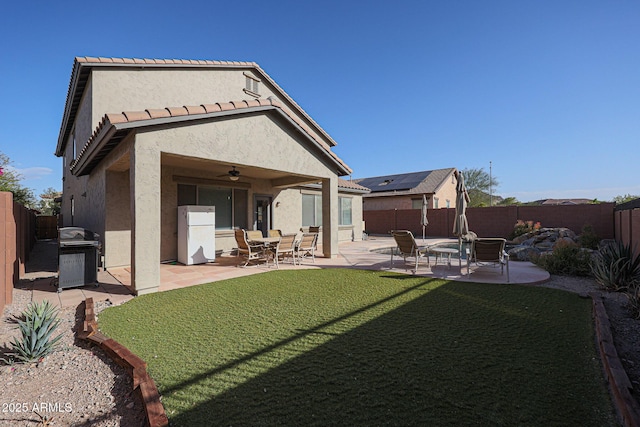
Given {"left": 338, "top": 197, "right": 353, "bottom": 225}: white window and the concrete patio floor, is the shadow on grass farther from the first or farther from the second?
{"left": 338, "top": 197, "right": 353, "bottom": 225}: white window

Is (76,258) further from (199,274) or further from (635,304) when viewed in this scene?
(635,304)

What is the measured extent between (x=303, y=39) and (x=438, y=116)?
10.4m

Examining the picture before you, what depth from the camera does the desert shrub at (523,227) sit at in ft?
58.7

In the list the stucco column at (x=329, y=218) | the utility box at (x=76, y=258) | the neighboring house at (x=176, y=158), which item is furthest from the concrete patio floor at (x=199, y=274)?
the neighboring house at (x=176, y=158)

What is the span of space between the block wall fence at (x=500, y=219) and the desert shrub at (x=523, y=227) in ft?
2.90

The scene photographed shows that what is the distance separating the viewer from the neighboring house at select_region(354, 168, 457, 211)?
94.7 feet

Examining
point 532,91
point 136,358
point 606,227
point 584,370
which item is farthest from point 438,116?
point 136,358

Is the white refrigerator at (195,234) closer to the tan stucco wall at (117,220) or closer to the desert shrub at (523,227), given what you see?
the tan stucco wall at (117,220)

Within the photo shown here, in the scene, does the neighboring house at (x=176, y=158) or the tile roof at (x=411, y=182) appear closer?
the neighboring house at (x=176, y=158)

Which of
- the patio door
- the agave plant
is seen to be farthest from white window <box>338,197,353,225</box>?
the agave plant

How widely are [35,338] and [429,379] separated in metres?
4.53

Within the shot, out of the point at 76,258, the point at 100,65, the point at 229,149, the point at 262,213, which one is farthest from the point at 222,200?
the point at 100,65

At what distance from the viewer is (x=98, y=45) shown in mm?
11812

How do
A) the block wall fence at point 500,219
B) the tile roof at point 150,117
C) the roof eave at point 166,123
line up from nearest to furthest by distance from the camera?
the tile roof at point 150,117 < the roof eave at point 166,123 < the block wall fence at point 500,219
